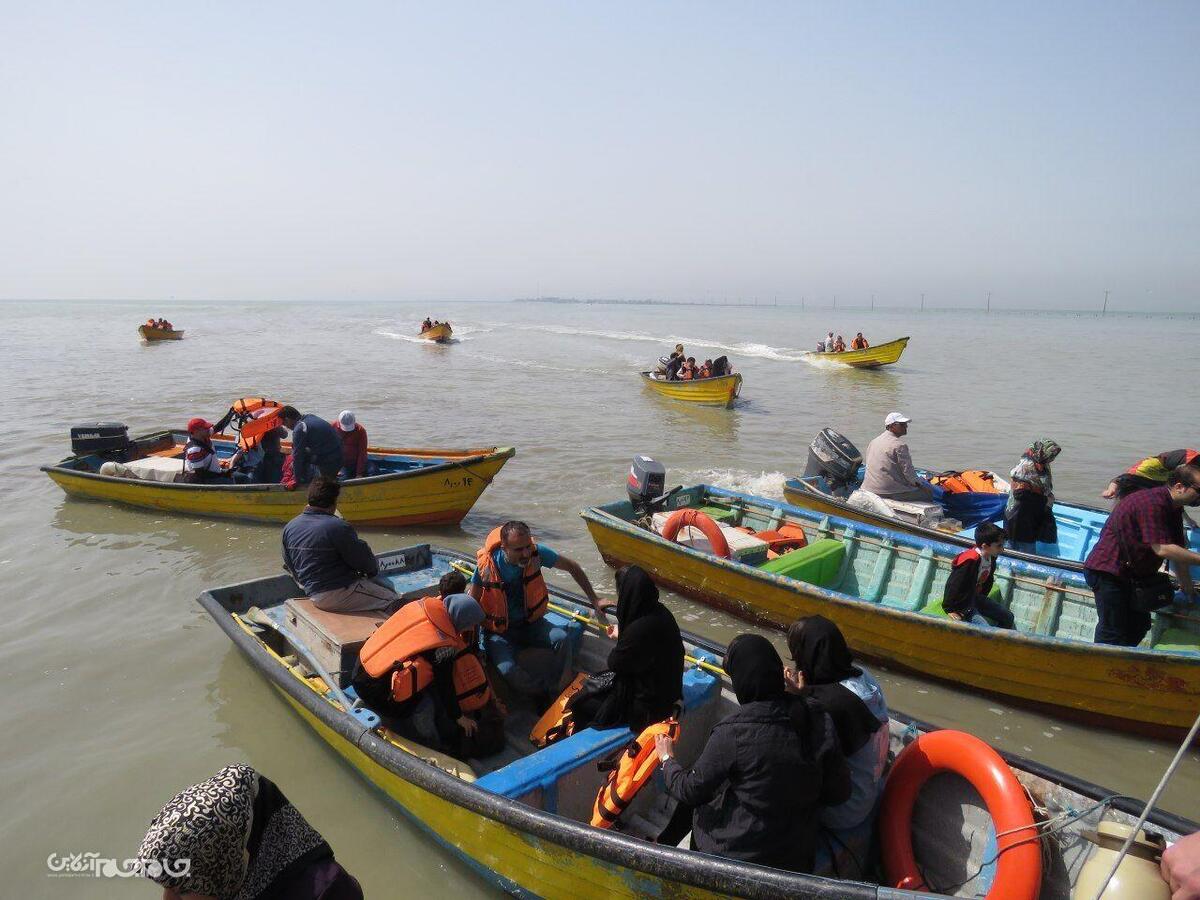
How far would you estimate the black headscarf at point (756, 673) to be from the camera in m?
3.01

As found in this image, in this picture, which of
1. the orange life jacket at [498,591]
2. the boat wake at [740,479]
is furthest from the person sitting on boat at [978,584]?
the boat wake at [740,479]

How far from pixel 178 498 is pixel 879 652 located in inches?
420

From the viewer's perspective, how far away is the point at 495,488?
14.1 metres

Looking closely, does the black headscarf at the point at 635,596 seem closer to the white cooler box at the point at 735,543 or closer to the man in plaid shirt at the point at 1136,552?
the white cooler box at the point at 735,543

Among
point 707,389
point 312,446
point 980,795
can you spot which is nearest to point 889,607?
point 980,795

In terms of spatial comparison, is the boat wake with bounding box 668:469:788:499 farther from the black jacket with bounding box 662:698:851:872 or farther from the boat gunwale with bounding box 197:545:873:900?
the black jacket with bounding box 662:698:851:872

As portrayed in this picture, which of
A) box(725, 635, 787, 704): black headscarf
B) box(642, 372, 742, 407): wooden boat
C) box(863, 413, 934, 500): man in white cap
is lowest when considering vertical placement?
box(642, 372, 742, 407): wooden boat

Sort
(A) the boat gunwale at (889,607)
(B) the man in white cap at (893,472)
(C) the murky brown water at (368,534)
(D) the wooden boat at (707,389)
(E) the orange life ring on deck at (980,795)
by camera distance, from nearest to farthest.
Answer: (E) the orange life ring on deck at (980,795)
(C) the murky brown water at (368,534)
(A) the boat gunwale at (889,607)
(B) the man in white cap at (893,472)
(D) the wooden boat at (707,389)

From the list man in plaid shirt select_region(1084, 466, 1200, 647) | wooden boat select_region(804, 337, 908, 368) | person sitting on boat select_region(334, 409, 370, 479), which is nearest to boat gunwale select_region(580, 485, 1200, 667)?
man in plaid shirt select_region(1084, 466, 1200, 647)

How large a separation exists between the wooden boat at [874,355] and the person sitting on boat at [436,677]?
108 feet

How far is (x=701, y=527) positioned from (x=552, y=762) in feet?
14.2

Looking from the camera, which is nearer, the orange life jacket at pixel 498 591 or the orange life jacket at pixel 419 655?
the orange life jacket at pixel 419 655

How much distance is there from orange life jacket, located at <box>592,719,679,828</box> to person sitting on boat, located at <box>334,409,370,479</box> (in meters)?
7.98

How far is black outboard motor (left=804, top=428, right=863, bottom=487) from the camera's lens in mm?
10883
